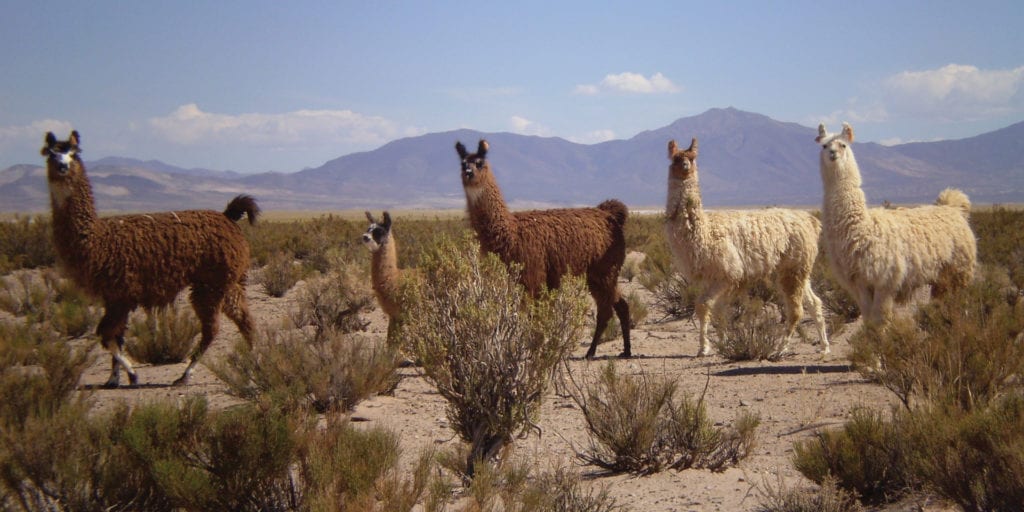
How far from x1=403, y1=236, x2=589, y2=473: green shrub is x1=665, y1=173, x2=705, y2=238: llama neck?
475cm

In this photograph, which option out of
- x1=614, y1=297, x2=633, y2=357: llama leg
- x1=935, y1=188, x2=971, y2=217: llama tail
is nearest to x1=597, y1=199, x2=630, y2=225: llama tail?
x1=614, y1=297, x2=633, y2=357: llama leg

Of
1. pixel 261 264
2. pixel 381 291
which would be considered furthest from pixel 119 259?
pixel 261 264

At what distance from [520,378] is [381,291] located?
488 centimetres

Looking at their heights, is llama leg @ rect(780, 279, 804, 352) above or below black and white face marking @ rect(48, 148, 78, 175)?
below

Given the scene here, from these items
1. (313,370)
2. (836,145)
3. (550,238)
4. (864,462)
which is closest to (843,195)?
(836,145)

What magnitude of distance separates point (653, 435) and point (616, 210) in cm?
539

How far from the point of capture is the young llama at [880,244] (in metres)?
7.91

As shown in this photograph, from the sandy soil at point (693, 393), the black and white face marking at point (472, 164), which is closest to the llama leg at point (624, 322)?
the sandy soil at point (693, 393)

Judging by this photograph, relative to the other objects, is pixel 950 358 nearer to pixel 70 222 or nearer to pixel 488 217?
pixel 488 217

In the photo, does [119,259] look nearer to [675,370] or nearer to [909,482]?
[675,370]

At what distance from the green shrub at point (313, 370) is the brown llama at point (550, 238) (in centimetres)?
193

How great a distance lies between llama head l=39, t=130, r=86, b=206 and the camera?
7.81 meters

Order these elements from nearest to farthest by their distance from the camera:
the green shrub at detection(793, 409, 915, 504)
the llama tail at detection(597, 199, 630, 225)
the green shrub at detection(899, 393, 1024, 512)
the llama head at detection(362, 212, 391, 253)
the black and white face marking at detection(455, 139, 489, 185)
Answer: the green shrub at detection(899, 393, 1024, 512) < the green shrub at detection(793, 409, 915, 504) < the black and white face marking at detection(455, 139, 489, 185) < the llama head at detection(362, 212, 391, 253) < the llama tail at detection(597, 199, 630, 225)

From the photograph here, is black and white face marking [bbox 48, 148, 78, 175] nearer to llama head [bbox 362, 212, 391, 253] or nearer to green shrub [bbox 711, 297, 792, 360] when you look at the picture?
llama head [bbox 362, 212, 391, 253]
